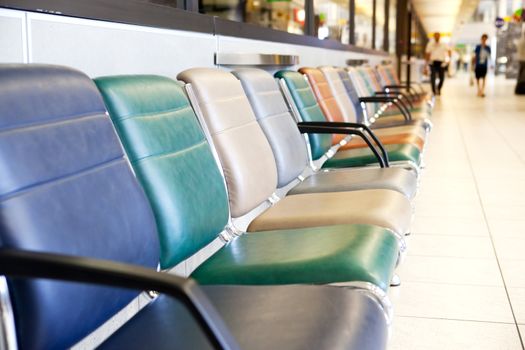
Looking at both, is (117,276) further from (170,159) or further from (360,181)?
(360,181)

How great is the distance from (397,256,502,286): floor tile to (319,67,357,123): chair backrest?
49.5 inches

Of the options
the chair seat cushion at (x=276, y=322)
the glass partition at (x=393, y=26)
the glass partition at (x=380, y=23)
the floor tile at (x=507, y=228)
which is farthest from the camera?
the glass partition at (x=393, y=26)

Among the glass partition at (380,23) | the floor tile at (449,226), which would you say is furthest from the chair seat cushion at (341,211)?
the glass partition at (380,23)

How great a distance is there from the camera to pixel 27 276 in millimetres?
833

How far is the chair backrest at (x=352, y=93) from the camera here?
14.2 ft

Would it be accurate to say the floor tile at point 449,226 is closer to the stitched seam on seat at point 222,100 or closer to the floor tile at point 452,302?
the floor tile at point 452,302

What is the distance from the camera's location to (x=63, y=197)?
3.51 feet

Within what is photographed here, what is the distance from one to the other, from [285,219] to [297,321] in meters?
0.78

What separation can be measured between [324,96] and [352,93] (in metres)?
1.04

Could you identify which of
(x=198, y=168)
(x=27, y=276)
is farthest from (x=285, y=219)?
(x=27, y=276)

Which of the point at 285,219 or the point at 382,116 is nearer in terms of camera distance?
the point at 285,219

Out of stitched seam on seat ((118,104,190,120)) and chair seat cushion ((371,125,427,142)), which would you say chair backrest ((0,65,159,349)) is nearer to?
stitched seam on seat ((118,104,190,120))

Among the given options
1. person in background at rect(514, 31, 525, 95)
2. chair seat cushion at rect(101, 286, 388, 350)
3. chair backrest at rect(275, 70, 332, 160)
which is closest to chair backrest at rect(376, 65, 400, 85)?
chair backrest at rect(275, 70, 332, 160)

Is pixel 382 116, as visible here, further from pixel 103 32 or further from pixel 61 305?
pixel 61 305
